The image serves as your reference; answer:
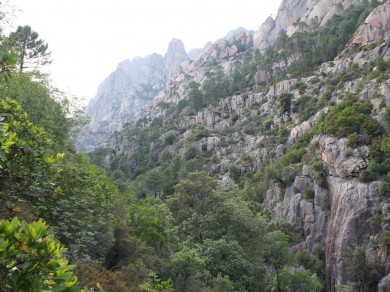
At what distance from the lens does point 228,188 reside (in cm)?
3067

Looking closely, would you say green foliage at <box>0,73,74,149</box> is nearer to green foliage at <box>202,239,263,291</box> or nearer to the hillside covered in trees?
the hillside covered in trees

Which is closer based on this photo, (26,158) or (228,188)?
(26,158)

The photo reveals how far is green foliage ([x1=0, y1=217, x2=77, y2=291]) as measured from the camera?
288 centimetres

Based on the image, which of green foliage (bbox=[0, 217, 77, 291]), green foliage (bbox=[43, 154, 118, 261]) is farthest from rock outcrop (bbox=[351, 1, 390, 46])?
green foliage (bbox=[0, 217, 77, 291])

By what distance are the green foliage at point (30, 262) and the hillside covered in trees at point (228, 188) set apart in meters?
0.01

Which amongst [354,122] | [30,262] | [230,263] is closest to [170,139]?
[354,122]

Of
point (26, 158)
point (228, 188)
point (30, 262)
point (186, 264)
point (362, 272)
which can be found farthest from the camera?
point (228, 188)

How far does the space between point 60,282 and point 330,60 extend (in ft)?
245

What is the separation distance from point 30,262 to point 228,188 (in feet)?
92.6

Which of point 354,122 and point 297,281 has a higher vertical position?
point 354,122

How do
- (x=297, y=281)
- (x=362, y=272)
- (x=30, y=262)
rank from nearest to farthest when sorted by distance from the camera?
(x=30, y=262) → (x=297, y=281) → (x=362, y=272)

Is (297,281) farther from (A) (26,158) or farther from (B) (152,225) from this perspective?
(A) (26,158)

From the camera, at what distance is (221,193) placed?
1035 inches

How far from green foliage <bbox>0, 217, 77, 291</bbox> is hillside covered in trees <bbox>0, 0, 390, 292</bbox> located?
0.04 feet
